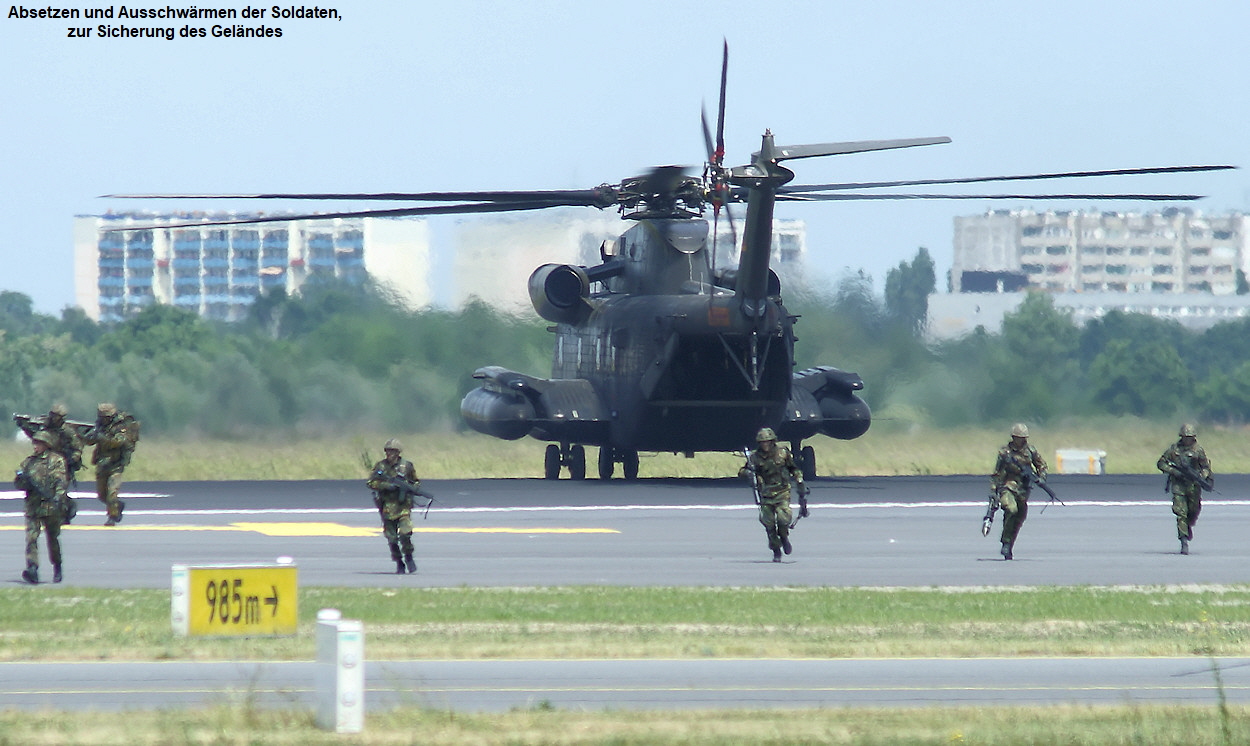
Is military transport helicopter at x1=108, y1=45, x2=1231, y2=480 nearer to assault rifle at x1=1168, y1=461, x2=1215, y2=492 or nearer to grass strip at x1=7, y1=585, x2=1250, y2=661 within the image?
assault rifle at x1=1168, y1=461, x2=1215, y2=492

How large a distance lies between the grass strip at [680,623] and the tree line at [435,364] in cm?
2413

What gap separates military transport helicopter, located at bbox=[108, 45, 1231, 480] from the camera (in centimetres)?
3338

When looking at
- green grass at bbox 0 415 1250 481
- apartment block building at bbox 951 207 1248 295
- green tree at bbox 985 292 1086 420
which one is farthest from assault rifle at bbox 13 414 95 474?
apartment block building at bbox 951 207 1248 295

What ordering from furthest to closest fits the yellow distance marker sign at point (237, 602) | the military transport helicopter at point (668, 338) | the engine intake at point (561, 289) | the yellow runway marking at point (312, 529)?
the engine intake at point (561, 289) → the military transport helicopter at point (668, 338) → the yellow runway marking at point (312, 529) → the yellow distance marker sign at point (237, 602)

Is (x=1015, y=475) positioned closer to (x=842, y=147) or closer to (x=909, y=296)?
(x=842, y=147)

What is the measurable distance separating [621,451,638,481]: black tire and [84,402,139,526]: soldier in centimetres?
1416

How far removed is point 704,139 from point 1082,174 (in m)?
6.47

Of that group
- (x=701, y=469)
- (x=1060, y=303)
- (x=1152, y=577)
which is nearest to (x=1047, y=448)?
(x=1060, y=303)

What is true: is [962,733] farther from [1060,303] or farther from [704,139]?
[1060,303]

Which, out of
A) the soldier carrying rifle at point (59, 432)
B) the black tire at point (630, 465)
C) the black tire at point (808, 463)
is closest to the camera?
the soldier carrying rifle at point (59, 432)

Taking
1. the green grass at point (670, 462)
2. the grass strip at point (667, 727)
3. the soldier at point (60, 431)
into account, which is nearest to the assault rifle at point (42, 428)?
the soldier at point (60, 431)

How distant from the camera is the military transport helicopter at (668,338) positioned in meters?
33.4

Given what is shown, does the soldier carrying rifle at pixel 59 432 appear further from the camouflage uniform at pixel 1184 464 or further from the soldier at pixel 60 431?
the camouflage uniform at pixel 1184 464

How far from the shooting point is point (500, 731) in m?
11.2
